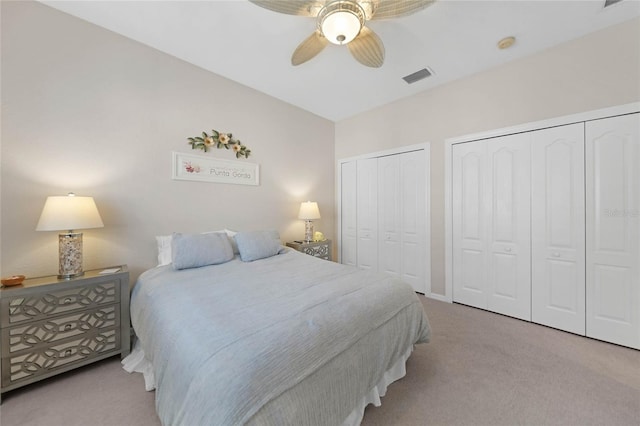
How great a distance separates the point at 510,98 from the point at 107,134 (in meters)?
4.08

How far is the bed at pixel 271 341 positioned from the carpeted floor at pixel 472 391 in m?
0.15

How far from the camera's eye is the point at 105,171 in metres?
2.17

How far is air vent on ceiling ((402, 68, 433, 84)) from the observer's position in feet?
9.05

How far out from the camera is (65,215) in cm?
171

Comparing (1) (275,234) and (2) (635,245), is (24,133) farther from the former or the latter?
(2) (635,245)

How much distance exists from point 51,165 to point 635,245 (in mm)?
4900

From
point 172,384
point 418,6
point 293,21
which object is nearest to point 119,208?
point 172,384

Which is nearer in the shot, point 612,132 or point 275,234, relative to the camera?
point 612,132

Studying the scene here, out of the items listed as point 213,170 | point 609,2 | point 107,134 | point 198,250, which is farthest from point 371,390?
point 609,2

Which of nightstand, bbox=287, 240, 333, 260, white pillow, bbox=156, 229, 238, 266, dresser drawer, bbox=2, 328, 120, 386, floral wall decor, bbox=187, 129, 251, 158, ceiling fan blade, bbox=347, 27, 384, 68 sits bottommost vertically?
dresser drawer, bbox=2, 328, 120, 386

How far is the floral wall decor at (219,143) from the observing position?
8.87 ft

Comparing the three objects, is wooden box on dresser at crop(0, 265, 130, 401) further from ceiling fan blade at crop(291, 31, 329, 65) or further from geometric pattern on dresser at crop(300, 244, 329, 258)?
ceiling fan blade at crop(291, 31, 329, 65)

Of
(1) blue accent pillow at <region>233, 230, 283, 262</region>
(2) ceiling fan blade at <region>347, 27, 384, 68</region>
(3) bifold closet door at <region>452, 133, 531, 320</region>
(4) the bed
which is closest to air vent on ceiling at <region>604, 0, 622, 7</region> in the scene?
(3) bifold closet door at <region>452, 133, 531, 320</region>

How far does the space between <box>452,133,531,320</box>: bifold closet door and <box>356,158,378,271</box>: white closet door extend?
3.72 ft
